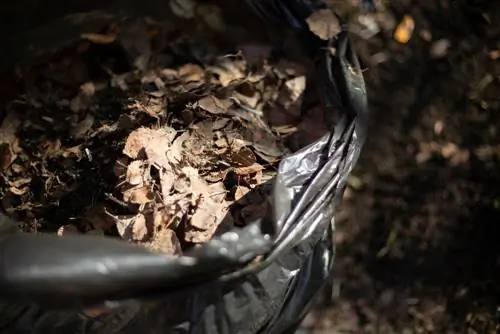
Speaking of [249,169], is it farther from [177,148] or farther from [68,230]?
[68,230]

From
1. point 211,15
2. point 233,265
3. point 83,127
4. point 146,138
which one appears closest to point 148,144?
point 146,138

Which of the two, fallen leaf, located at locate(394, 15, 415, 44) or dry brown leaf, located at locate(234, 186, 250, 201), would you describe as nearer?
dry brown leaf, located at locate(234, 186, 250, 201)

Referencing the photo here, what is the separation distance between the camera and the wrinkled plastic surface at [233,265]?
0.66 meters

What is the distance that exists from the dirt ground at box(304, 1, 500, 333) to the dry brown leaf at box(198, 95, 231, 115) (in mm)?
243

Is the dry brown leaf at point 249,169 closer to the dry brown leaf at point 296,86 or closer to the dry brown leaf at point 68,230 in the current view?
the dry brown leaf at point 296,86

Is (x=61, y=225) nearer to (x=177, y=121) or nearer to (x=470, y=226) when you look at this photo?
(x=177, y=121)

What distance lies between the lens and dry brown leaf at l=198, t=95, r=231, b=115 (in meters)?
1.10

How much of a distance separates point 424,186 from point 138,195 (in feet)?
1.53

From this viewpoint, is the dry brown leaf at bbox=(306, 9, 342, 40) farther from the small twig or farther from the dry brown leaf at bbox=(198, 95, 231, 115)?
the small twig

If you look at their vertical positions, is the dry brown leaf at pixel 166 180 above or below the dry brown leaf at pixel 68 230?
above

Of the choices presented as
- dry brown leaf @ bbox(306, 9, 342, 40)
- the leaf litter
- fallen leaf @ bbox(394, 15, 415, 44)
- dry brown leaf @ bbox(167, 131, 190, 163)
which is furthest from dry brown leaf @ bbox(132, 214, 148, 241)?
fallen leaf @ bbox(394, 15, 415, 44)

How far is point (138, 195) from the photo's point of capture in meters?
1.03

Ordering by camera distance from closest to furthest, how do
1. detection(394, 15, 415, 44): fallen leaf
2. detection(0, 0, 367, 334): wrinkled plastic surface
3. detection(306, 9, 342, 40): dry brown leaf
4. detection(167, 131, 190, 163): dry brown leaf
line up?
1. detection(0, 0, 367, 334): wrinkled plastic surface
2. detection(306, 9, 342, 40): dry brown leaf
3. detection(167, 131, 190, 163): dry brown leaf
4. detection(394, 15, 415, 44): fallen leaf

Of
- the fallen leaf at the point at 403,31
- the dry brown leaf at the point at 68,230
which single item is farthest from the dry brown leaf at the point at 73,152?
the fallen leaf at the point at 403,31
